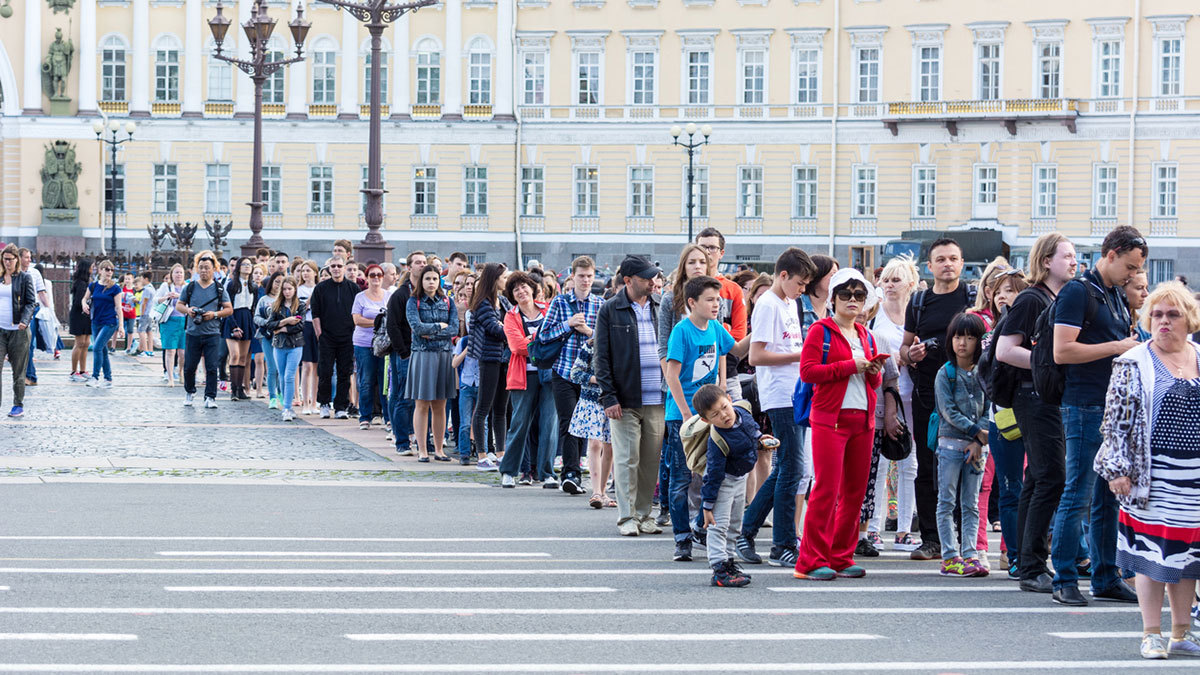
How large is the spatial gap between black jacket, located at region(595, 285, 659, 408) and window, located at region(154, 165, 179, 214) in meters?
54.7

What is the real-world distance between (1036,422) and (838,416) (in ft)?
3.71

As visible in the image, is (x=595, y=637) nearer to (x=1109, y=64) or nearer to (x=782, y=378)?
(x=782, y=378)

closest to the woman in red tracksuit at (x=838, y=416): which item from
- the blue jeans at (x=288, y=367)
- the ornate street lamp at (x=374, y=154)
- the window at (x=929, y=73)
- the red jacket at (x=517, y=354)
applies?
the red jacket at (x=517, y=354)

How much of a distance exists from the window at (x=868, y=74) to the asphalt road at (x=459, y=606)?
5029 centimetres

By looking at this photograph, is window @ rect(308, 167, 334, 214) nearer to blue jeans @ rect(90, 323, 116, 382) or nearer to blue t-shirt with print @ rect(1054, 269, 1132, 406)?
blue jeans @ rect(90, 323, 116, 382)

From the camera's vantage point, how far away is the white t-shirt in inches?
442

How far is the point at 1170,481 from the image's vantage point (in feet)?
27.6

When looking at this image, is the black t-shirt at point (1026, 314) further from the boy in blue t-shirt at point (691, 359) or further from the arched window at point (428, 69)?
the arched window at point (428, 69)

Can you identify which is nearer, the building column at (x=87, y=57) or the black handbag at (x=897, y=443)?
the black handbag at (x=897, y=443)

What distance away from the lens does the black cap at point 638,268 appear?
488 inches

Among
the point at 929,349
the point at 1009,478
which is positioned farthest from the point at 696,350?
the point at 1009,478

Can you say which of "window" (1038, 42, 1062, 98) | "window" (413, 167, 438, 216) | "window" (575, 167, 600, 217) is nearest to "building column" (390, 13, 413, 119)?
"window" (413, 167, 438, 216)

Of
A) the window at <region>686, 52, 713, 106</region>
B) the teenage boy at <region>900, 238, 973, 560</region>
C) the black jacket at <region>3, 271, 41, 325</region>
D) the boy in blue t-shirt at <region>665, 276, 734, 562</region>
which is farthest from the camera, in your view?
the window at <region>686, 52, 713, 106</region>

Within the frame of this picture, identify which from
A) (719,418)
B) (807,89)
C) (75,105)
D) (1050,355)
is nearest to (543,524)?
(719,418)
